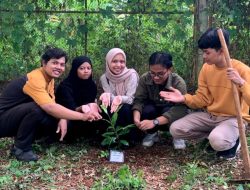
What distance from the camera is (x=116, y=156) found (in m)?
4.59

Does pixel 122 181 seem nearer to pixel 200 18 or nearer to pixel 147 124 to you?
pixel 147 124

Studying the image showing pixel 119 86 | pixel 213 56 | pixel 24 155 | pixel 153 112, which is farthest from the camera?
pixel 119 86

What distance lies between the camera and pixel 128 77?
4934 millimetres

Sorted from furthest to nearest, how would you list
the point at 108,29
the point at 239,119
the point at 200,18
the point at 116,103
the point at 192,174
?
the point at 108,29, the point at 200,18, the point at 116,103, the point at 192,174, the point at 239,119

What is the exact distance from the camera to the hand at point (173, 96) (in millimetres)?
4520

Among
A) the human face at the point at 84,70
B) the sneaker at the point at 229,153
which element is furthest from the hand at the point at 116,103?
the sneaker at the point at 229,153

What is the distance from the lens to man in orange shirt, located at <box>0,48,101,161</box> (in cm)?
440

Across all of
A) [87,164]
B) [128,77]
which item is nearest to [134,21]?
[128,77]

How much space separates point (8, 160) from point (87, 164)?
2.43ft

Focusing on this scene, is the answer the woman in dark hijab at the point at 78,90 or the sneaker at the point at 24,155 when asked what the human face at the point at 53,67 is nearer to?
the woman in dark hijab at the point at 78,90

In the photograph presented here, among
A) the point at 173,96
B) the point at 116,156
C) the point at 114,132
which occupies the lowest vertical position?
the point at 116,156

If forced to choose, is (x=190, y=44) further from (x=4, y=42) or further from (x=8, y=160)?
(x=8, y=160)

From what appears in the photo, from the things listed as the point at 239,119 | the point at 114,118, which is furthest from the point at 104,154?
the point at 239,119

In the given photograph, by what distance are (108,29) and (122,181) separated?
2.86 metres
